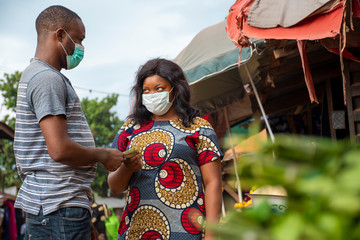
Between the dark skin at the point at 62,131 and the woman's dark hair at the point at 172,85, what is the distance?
49 cm

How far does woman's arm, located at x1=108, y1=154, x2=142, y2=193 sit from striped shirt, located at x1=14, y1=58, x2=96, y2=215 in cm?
29

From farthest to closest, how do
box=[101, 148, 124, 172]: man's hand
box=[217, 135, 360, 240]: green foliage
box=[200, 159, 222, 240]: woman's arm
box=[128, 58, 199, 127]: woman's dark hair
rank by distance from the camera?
1. box=[128, 58, 199, 127]: woman's dark hair
2. box=[200, 159, 222, 240]: woman's arm
3. box=[101, 148, 124, 172]: man's hand
4. box=[217, 135, 360, 240]: green foliage

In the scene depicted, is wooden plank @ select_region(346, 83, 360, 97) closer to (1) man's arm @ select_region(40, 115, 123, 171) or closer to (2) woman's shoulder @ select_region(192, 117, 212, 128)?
(2) woman's shoulder @ select_region(192, 117, 212, 128)

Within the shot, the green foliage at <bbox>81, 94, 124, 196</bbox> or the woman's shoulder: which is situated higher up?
the woman's shoulder

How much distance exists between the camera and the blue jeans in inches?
80.0

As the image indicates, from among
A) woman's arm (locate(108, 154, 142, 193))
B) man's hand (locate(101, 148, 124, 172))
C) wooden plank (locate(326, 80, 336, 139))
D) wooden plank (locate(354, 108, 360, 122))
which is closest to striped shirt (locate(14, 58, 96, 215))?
man's hand (locate(101, 148, 124, 172))

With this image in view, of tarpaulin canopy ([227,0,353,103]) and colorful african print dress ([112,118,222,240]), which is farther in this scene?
tarpaulin canopy ([227,0,353,103])

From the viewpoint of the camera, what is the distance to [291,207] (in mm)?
655

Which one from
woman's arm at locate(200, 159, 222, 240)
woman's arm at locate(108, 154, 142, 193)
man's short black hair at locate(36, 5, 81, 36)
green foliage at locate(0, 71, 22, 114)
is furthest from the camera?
green foliage at locate(0, 71, 22, 114)

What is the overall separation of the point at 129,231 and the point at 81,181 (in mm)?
507

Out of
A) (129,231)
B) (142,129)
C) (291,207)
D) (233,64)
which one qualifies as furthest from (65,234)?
(233,64)

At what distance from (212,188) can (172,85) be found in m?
0.71

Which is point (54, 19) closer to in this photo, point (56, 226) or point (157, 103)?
point (157, 103)

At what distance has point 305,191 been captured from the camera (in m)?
0.62
